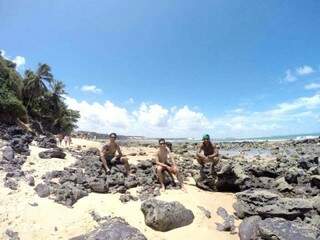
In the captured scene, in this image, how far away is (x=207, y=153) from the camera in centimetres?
1347

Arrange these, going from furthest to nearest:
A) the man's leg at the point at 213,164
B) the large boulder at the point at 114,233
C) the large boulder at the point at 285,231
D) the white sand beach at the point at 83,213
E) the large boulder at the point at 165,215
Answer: the man's leg at the point at 213,164
the large boulder at the point at 165,215
the white sand beach at the point at 83,213
the large boulder at the point at 114,233
the large boulder at the point at 285,231

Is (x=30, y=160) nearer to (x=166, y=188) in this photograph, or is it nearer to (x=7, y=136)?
(x=7, y=136)

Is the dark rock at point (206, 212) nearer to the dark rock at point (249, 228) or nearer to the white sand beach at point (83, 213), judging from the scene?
the white sand beach at point (83, 213)

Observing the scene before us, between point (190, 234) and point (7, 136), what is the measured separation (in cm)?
1246

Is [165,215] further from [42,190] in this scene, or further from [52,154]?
[52,154]

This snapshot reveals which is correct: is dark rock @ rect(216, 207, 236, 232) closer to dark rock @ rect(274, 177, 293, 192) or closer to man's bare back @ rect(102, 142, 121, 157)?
dark rock @ rect(274, 177, 293, 192)

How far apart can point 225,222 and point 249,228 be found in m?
A: 0.92

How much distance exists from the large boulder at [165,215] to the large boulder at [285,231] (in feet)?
6.71

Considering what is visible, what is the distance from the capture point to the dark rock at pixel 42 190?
1090cm

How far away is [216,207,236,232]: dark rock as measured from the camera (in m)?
9.48

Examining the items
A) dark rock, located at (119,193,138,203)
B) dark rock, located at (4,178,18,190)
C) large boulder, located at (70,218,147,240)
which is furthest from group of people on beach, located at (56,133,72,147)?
large boulder, located at (70,218,147,240)

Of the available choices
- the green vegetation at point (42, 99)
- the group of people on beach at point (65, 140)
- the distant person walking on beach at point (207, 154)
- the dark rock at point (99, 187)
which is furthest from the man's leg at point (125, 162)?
the green vegetation at point (42, 99)

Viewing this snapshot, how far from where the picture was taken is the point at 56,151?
51.6 ft

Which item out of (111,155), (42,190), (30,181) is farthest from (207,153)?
(30,181)
